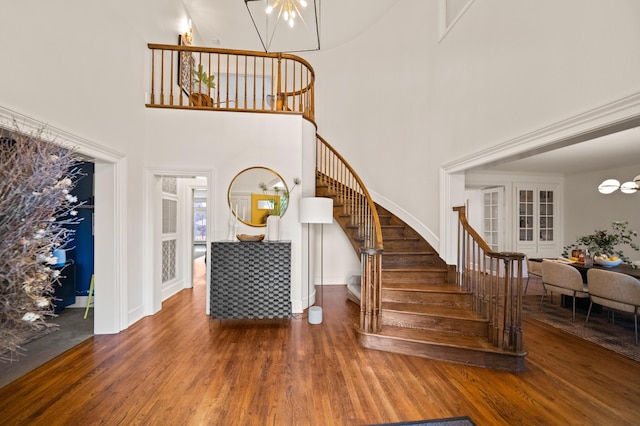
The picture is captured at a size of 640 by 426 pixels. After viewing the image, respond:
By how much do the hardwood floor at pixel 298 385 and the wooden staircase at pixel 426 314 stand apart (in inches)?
4.5

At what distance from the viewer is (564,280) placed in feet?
13.0

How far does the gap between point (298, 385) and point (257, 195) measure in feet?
7.94

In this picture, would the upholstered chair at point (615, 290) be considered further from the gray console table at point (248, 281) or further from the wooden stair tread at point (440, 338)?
the gray console table at point (248, 281)

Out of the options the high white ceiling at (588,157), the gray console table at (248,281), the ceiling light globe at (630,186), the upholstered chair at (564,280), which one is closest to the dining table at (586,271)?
the upholstered chair at (564,280)

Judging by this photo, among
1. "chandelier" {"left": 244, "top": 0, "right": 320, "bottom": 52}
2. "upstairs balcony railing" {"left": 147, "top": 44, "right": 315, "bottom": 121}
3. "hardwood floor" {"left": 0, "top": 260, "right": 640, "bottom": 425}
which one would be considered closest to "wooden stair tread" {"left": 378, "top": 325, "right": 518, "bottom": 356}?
"hardwood floor" {"left": 0, "top": 260, "right": 640, "bottom": 425}

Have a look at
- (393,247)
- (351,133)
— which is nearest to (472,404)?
(393,247)

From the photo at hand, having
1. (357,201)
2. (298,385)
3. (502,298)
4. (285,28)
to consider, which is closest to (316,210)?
(357,201)

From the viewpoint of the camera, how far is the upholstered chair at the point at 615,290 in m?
3.12

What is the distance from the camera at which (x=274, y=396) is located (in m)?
2.16

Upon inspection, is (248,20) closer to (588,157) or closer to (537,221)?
(588,157)

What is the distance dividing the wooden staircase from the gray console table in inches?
46.3

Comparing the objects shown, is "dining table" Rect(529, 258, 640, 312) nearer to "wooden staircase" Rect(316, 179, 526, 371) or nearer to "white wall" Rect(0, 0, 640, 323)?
"wooden staircase" Rect(316, 179, 526, 371)

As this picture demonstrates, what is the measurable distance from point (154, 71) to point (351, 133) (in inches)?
151

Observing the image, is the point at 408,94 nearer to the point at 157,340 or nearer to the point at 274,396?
the point at 274,396
